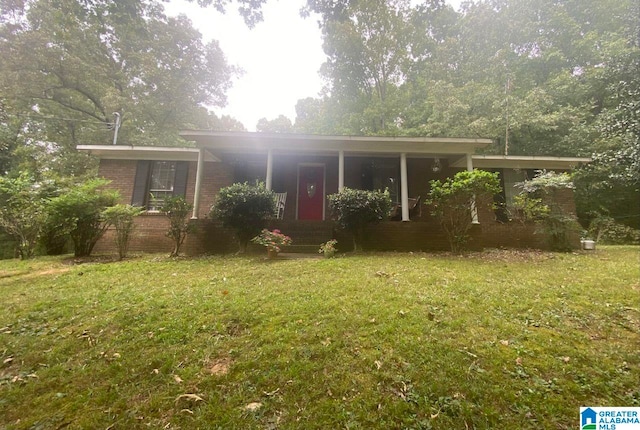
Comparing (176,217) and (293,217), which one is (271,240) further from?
(293,217)

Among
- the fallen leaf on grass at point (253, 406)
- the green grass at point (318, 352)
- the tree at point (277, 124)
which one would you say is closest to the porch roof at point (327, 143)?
the green grass at point (318, 352)

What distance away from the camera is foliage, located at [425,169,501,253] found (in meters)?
6.81

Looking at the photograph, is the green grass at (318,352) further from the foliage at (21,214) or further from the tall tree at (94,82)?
the tall tree at (94,82)

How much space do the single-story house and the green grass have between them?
3093mm

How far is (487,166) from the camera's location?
33.1 feet

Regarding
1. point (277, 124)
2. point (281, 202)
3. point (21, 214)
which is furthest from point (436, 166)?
→ point (277, 124)

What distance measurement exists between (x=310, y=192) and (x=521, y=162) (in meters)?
7.56

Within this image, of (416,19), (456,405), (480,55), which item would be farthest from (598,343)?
(480,55)

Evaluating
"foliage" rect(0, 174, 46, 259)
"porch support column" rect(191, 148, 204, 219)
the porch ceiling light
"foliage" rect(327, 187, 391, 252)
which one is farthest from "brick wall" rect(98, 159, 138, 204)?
the porch ceiling light

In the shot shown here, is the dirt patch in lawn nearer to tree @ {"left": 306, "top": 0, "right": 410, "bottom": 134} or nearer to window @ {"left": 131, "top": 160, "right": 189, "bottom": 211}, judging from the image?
window @ {"left": 131, "top": 160, "right": 189, "bottom": 211}

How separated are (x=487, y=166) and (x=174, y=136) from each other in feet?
59.5

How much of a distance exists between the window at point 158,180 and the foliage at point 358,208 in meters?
5.75

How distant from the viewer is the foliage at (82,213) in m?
6.95

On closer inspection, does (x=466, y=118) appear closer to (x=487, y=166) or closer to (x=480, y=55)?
(x=487, y=166)
